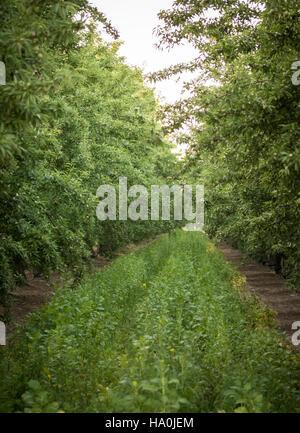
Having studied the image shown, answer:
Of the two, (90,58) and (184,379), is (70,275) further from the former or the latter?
(90,58)

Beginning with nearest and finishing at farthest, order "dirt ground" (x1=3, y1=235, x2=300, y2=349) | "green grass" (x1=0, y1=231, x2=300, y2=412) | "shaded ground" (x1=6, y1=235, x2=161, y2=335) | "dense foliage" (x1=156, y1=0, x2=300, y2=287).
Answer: "green grass" (x1=0, y1=231, x2=300, y2=412) → "dense foliage" (x1=156, y1=0, x2=300, y2=287) → "dirt ground" (x1=3, y1=235, x2=300, y2=349) → "shaded ground" (x1=6, y1=235, x2=161, y2=335)

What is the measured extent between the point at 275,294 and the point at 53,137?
34.9 feet

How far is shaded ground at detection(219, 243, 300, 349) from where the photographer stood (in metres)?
11.6

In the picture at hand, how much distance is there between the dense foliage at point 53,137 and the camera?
380 centimetres

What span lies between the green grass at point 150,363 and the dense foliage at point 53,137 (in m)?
1.49

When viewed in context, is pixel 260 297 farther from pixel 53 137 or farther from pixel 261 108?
pixel 261 108

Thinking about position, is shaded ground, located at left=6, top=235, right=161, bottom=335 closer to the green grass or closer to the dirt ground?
the dirt ground

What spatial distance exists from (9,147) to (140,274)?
36.1 feet

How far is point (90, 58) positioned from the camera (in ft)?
53.8

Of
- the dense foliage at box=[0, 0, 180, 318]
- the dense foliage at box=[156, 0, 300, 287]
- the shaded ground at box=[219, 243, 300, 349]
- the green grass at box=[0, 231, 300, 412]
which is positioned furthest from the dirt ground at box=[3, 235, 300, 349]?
the dense foliage at box=[156, 0, 300, 287]

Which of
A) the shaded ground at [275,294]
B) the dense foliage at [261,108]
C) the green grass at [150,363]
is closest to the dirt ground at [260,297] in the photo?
the shaded ground at [275,294]

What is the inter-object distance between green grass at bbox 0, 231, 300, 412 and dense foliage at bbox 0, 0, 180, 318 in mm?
1490

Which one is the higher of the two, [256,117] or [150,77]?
[150,77]
